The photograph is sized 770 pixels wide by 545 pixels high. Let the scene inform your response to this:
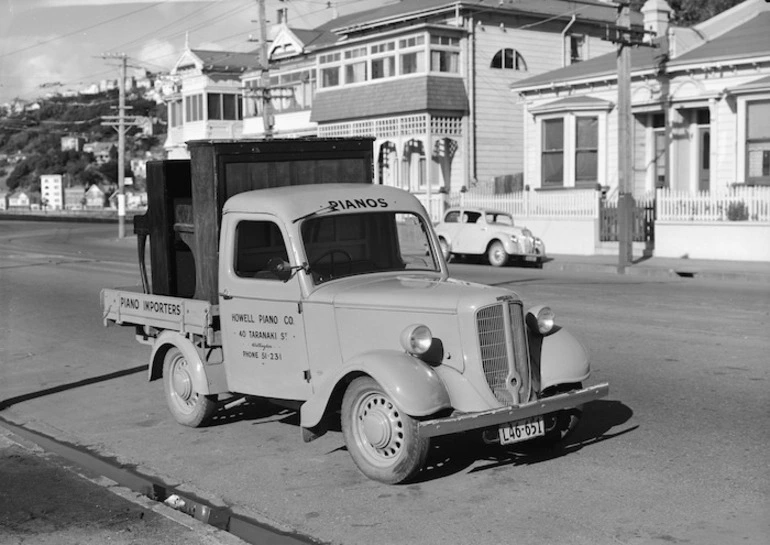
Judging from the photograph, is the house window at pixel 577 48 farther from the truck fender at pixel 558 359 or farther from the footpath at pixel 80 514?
the footpath at pixel 80 514

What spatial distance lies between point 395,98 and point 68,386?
1302 inches

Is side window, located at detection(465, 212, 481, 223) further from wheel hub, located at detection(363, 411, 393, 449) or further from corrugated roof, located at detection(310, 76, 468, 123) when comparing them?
wheel hub, located at detection(363, 411, 393, 449)

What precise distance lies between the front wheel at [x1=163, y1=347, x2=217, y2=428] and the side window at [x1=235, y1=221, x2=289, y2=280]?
108 centimetres

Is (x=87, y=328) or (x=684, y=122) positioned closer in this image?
(x=87, y=328)

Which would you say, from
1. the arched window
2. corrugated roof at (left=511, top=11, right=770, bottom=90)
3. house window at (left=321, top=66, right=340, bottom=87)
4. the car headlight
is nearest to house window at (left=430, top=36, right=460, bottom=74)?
the arched window

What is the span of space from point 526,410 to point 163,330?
13.1 feet

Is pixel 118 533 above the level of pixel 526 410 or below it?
below

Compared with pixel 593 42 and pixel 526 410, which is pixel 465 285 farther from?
pixel 593 42

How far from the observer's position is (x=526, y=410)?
6719 millimetres

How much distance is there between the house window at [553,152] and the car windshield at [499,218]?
4.15 meters

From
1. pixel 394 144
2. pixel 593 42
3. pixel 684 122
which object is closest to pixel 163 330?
pixel 684 122

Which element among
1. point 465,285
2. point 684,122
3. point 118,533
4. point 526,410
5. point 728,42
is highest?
point 728,42

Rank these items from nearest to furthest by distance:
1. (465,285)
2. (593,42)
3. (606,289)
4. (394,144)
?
(465,285) → (606,289) → (394,144) → (593,42)

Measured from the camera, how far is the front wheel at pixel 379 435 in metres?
6.64
